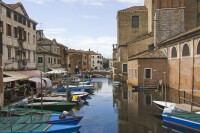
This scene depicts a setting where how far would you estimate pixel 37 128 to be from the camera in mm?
12172

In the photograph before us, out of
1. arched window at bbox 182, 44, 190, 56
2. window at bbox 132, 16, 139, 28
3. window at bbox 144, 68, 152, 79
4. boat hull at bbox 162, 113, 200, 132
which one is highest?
window at bbox 132, 16, 139, 28

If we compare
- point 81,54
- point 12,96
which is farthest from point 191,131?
point 81,54

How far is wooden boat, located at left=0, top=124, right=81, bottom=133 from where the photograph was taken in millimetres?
11828

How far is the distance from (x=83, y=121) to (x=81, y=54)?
79.1 m

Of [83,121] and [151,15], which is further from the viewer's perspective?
[151,15]

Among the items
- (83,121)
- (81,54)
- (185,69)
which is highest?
(81,54)

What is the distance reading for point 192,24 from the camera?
46.5m

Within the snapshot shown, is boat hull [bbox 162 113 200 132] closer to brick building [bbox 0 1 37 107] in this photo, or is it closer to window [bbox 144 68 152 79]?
brick building [bbox 0 1 37 107]

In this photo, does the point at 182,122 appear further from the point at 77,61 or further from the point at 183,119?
the point at 77,61

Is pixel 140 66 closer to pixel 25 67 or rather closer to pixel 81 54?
pixel 25 67

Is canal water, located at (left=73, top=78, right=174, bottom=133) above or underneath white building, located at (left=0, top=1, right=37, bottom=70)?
underneath

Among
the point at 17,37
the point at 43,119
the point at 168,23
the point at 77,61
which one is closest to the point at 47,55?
the point at 17,37

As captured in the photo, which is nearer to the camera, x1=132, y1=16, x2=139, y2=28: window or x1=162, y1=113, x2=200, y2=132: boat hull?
x1=162, y1=113, x2=200, y2=132: boat hull

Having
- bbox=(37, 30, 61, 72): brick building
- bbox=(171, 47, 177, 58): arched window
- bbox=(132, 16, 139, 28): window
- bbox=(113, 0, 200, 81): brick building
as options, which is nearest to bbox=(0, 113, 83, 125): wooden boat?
bbox=(171, 47, 177, 58): arched window
